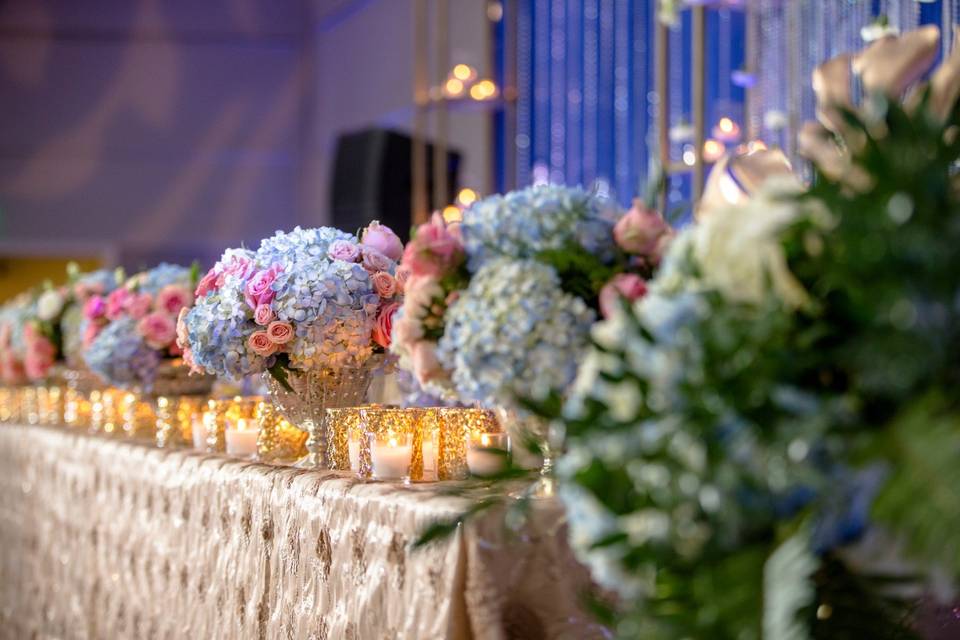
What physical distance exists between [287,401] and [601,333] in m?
1.30

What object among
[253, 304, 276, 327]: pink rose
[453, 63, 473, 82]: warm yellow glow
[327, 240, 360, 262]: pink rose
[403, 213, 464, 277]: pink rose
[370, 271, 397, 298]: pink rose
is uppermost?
[453, 63, 473, 82]: warm yellow glow

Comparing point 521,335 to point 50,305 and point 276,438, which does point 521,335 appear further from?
point 50,305

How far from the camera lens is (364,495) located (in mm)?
1941

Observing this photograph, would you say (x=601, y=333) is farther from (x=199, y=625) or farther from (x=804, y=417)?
(x=199, y=625)

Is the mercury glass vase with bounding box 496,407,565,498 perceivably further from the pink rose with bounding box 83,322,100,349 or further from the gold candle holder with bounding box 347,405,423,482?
the pink rose with bounding box 83,322,100,349

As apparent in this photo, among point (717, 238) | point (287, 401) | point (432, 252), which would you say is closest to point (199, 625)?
point (287, 401)

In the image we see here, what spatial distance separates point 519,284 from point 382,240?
91cm

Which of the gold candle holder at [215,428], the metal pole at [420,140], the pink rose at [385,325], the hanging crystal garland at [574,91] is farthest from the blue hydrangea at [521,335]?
the hanging crystal garland at [574,91]

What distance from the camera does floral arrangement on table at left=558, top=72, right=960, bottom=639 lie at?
1.05m

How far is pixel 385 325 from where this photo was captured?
92.9 inches

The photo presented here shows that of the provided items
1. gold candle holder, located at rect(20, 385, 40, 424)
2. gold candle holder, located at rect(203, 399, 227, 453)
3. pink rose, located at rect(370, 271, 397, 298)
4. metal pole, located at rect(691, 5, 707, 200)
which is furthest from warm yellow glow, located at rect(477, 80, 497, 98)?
pink rose, located at rect(370, 271, 397, 298)

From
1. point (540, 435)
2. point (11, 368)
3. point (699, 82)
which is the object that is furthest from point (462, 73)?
point (540, 435)

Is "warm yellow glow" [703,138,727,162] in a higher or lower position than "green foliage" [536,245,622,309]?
higher

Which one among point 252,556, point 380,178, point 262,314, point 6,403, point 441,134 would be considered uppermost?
point 441,134
